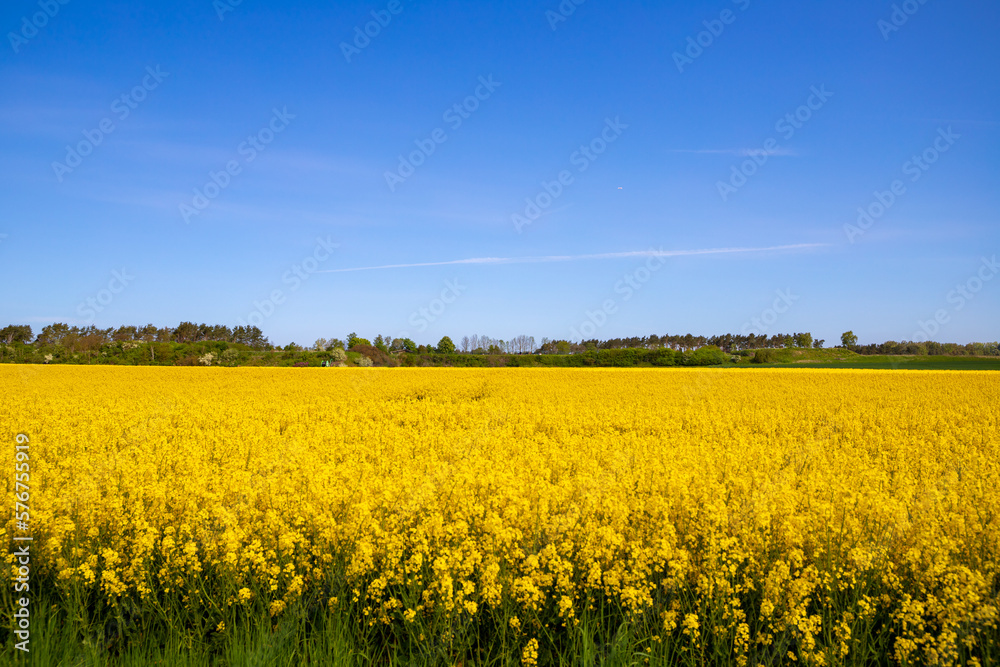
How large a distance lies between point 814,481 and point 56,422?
13.6 m

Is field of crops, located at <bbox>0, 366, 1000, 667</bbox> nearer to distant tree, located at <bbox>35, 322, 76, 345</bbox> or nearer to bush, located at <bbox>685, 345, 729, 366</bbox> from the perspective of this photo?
bush, located at <bbox>685, 345, 729, 366</bbox>

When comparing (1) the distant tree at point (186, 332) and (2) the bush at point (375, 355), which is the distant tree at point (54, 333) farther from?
(2) the bush at point (375, 355)

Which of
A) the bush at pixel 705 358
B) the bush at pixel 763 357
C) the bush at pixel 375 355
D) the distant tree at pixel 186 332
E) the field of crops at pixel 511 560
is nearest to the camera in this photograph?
the field of crops at pixel 511 560

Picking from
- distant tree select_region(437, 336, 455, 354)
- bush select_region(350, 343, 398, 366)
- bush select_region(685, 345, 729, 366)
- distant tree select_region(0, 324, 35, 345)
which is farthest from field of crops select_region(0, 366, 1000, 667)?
distant tree select_region(0, 324, 35, 345)

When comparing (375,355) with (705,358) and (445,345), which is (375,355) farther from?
(705,358)

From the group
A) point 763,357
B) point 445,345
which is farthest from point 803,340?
point 445,345

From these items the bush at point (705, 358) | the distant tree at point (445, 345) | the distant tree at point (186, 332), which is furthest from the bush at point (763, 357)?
the distant tree at point (186, 332)

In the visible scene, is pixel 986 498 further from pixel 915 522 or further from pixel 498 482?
pixel 498 482

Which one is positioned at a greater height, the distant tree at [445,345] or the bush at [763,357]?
the distant tree at [445,345]

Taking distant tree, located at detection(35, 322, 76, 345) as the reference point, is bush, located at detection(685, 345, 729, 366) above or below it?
below

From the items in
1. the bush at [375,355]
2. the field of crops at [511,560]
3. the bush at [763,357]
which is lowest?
the field of crops at [511,560]

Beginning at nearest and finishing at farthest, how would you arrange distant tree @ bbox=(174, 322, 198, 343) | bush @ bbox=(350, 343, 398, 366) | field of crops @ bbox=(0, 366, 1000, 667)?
field of crops @ bbox=(0, 366, 1000, 667) → bush @ bbox=(350, 343, 398, 366) → distant tree @ bbox=(174, 322, 198, 343)

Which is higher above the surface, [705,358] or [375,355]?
[375,355]

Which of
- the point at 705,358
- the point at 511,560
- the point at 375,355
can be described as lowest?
the point at 511,560
